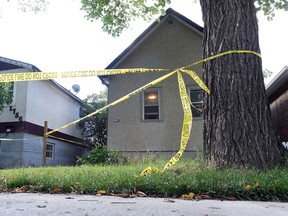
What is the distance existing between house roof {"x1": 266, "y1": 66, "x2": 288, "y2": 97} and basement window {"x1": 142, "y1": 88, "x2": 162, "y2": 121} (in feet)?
13.9

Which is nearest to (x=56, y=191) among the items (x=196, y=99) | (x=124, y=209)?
(x=124, y=209)

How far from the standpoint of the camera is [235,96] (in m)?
4.55

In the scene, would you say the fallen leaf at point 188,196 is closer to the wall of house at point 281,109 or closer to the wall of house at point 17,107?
the wall of house at point 281,109

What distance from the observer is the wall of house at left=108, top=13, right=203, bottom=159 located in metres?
11.7

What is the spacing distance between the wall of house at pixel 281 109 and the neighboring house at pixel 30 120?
10544 millimetres

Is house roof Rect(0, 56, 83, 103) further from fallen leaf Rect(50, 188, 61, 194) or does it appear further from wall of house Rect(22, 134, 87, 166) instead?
fallen leaf Rect(50, 188, 61, 194)

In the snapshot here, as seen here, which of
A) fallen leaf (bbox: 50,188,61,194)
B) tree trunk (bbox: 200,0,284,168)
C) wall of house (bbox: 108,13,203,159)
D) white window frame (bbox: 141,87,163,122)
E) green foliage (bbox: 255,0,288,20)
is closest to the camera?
fallen leaf (bbox: 50,188,61,194)

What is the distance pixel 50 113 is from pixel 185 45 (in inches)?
358

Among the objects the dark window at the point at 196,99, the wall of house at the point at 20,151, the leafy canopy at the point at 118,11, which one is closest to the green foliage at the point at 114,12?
the leafy canopy at the point at 118,11

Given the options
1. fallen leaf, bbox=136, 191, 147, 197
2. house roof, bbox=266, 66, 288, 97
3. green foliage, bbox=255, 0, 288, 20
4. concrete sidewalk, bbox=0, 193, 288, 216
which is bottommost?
fallen leaf, bbox=136, 191, 147, 197

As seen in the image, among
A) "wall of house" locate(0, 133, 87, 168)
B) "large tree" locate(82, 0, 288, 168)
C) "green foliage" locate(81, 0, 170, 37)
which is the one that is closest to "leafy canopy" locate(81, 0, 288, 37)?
"green foliage" locate(81, 0, 170, 37)

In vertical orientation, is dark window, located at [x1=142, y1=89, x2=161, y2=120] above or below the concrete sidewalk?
above

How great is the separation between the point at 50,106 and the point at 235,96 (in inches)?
566

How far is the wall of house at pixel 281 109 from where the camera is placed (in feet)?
32.7
